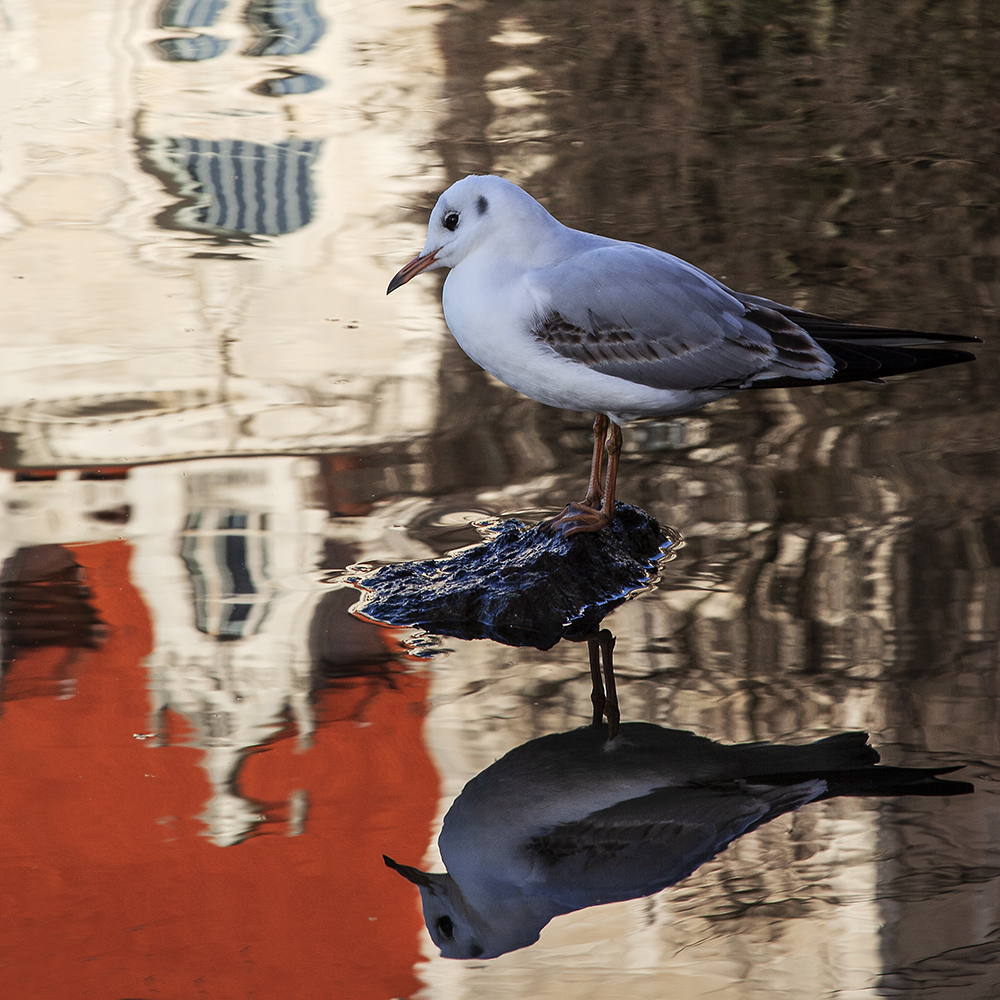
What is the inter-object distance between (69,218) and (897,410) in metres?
4.02

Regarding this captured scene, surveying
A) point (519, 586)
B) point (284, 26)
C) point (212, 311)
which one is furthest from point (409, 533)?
point (284, 26)

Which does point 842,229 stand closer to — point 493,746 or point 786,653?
point 786,653

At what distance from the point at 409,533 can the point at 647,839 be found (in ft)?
4.75

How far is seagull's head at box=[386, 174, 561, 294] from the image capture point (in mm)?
3434

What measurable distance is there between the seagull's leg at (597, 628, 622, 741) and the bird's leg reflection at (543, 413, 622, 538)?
0.32 m

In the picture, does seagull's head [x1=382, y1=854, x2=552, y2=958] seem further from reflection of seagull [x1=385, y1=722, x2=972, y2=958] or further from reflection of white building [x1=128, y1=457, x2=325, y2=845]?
reflection of white building [x1=128, y1=457, x2=325, y2=845]

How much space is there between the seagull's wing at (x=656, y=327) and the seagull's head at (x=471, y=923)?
1.42m

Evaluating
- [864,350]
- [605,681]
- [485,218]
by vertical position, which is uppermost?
[485,218]

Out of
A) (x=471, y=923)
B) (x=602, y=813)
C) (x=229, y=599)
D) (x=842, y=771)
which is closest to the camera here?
(x=471, y=923)

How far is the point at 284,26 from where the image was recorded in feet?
32.7

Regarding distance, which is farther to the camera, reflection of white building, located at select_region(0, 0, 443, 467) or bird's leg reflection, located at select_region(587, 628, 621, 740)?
reflection of white building, located at select_region(0, 0, 443, 467)

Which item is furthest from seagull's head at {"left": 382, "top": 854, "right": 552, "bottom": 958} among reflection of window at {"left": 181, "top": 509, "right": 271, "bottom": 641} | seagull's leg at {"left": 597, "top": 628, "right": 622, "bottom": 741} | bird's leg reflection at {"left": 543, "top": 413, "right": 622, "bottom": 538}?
bird's leg reflection at {"left": 543, "top": 413, "right": 622, "bottom": 538}

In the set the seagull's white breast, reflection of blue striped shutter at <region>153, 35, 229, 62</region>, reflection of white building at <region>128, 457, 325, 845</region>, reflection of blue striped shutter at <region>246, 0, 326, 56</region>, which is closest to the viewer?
reflection of white building at <region>128, 457, 325, 845</region>

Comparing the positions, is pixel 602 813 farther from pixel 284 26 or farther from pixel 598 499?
pixel 284 26
